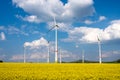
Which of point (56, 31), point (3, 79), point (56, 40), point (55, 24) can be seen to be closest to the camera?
point (3, 79)

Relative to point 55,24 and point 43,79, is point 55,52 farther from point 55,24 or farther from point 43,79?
point 43,79

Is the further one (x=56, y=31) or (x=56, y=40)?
(x=56, y=31)

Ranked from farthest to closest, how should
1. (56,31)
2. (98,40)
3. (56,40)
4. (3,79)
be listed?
(98,40)
(56,31)
(56,40)
(3,79)

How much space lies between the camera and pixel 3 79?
13.7m

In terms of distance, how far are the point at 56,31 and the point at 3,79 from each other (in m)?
92.8

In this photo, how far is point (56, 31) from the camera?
106312 millimetres

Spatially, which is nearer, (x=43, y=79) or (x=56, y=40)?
(x=43, y=79)

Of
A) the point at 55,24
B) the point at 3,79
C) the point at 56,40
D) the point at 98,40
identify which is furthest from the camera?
the point at 98,40

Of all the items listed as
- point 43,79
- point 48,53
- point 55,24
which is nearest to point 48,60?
point 48,53

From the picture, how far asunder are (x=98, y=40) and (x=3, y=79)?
→ 116 m

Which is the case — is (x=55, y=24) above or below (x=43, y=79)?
above

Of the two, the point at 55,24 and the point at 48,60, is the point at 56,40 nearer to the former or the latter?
the point at 55,24

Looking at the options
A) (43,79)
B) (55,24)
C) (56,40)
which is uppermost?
(55,24)

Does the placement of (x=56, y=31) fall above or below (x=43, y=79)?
above
